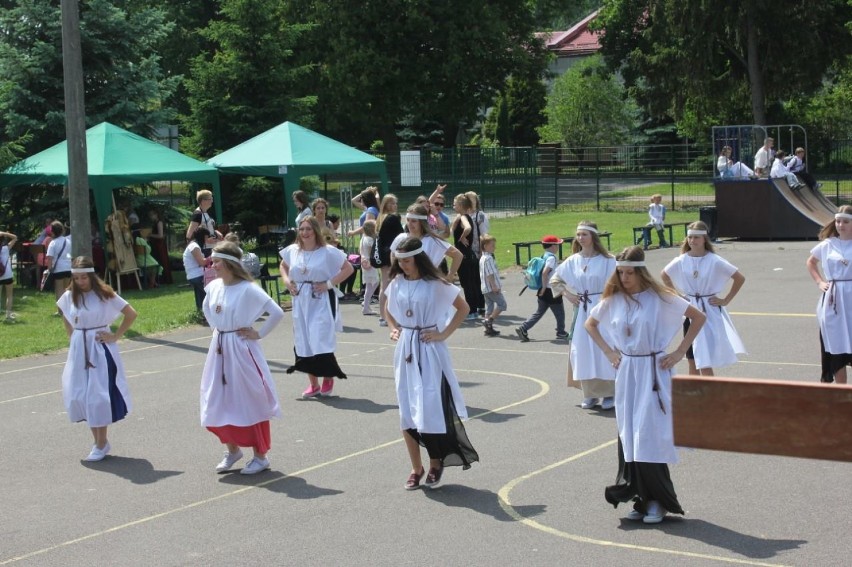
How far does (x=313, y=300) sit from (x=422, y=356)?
4.19 m

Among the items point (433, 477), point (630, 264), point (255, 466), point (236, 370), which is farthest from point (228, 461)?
point (630, 264)

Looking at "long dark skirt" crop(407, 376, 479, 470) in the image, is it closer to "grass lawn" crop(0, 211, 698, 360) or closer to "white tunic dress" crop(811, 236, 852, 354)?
"white tunic dress" crop(811, 236, 852, 354)

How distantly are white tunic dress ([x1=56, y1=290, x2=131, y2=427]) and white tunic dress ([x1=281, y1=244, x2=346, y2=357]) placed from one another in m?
2.67

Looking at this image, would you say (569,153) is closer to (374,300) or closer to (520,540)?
(374,300)

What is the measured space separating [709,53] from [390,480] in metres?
39.2

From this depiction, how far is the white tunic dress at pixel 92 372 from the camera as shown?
33.8ft

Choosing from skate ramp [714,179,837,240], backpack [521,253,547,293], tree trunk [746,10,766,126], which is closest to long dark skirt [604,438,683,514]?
backpack [521,253,547,293]

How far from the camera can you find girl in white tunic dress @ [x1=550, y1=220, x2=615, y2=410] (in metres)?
11.4

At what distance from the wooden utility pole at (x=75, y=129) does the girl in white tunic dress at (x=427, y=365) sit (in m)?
10.2

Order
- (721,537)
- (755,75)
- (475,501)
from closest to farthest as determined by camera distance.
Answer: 1. (721,537)
2. (475,501)
3. (755,75)

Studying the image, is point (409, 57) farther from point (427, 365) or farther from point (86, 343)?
point (427, 365)

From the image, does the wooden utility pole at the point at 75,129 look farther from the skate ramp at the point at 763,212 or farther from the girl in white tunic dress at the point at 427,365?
the skate ramp at the point at 763,212

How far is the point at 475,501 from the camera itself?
855cm

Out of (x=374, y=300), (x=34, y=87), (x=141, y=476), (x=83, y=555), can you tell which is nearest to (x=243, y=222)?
(x=34, y=87)
